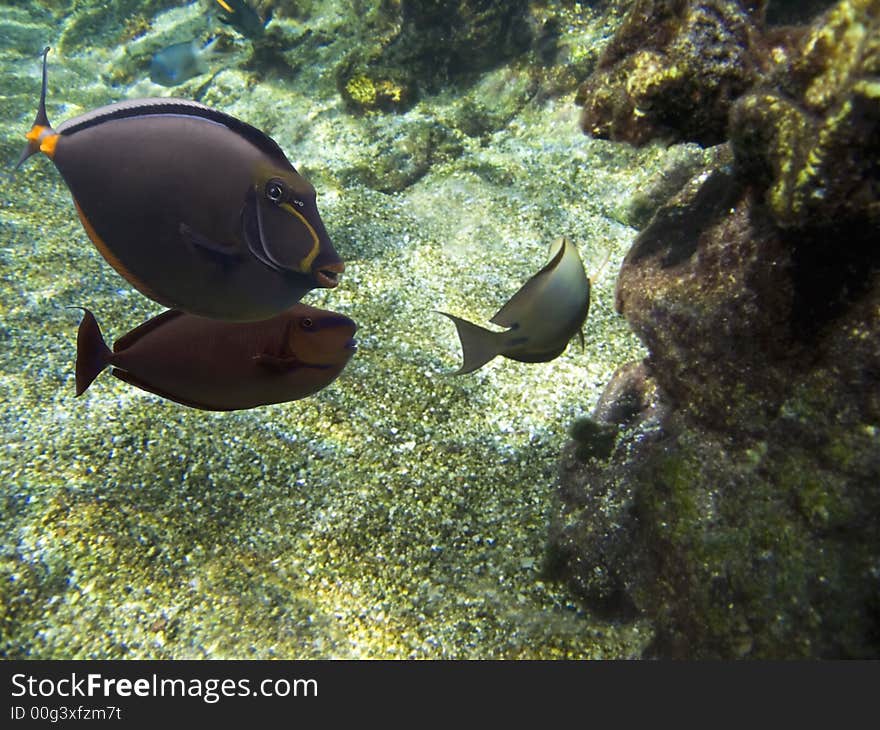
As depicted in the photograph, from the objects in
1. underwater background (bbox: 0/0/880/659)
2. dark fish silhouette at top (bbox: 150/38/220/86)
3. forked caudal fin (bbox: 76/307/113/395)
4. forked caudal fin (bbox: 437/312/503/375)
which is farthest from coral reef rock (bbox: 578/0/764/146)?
dark fish silhouette at top (bbox: 150/38/220/86)

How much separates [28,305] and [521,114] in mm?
4558

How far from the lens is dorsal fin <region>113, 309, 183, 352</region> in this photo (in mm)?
1486

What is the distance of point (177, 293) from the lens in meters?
1.36

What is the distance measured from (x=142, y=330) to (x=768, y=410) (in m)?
1.99

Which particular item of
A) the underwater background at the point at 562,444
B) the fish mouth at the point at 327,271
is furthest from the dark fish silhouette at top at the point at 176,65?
the fish mouth at the point at 327,271

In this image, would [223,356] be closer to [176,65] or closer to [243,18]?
[243,18]

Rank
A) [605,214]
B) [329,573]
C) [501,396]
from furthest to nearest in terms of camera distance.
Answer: [605,214] < [501,396] < [329,573]

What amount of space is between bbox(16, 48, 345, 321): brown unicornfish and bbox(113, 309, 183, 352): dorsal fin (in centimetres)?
18

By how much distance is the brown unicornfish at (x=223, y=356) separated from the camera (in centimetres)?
148

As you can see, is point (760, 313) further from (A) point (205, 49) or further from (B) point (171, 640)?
(A) point (205, 49)

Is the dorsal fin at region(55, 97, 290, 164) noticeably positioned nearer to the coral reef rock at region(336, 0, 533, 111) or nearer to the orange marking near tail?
the orange marking near tail

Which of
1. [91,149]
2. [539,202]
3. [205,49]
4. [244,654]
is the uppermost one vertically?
[91,149]

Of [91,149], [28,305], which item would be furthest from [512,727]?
[28,305]

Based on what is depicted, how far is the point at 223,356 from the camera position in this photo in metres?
1.51
